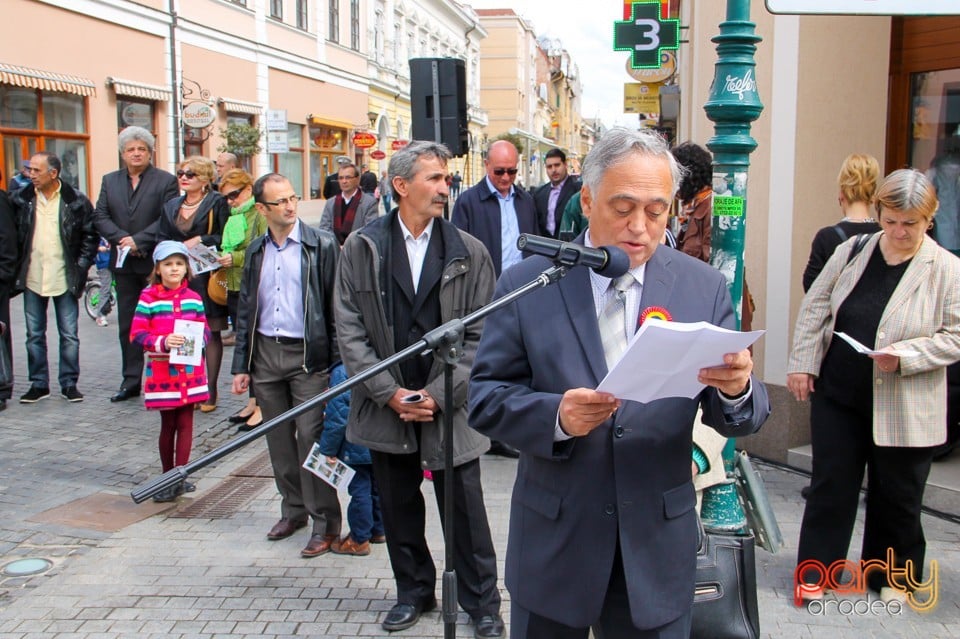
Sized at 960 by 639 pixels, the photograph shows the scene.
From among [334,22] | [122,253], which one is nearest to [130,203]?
[122,253]

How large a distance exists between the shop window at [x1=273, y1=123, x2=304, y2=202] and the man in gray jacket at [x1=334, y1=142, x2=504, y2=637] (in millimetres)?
26706

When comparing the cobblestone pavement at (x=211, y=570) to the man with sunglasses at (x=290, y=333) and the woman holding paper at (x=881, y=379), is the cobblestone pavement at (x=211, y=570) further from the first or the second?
the man with sunglasses at (x=290, y=333)

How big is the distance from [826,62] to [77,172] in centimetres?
1678

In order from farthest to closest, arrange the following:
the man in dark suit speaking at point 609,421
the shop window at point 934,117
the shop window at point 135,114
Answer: the shop window at point 135,114 < the shop window at point 934,117 < the man in dark suit speaking at point 609,421

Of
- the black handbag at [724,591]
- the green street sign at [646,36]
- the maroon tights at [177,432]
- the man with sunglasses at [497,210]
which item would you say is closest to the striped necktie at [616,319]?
the black handbag at [724,591]

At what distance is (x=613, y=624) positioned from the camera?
2.50 meters

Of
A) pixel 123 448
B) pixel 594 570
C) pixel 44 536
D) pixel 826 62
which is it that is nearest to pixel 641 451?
pixel 594 570

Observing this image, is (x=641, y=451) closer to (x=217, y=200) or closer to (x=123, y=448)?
(x=123, y=448)

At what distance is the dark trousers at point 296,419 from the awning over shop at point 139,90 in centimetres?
1697

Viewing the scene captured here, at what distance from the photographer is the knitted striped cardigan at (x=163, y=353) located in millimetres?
5602

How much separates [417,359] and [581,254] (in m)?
2.10

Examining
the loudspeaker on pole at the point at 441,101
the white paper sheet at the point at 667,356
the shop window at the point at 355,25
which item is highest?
the shop window at the point at 355,25

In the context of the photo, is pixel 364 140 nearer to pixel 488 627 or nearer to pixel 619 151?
pixel 488 627

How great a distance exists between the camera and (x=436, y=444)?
406 centimetres
